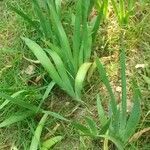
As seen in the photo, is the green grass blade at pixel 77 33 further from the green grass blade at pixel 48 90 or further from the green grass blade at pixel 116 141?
the green grass blade at pixel 116 141

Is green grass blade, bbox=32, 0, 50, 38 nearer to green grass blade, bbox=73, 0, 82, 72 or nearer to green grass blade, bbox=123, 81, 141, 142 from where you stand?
green grass blade, bbox=73, 0, 82, 72

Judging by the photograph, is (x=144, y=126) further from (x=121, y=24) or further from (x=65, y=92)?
(x=121, y=24)

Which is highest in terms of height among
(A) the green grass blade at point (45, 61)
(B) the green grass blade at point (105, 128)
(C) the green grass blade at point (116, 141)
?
(A) the green grass blade at point (45, 61)

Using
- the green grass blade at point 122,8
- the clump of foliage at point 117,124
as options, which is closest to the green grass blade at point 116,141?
the clump of foliage at point 117,124

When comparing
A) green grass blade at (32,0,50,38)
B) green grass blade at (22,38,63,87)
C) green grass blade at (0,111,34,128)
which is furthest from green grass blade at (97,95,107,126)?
green grass blade at (32,0,50,38)

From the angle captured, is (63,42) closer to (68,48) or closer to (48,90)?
(68,48)

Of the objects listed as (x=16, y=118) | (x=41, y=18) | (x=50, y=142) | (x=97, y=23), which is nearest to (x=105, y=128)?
(x=50, y=142)
